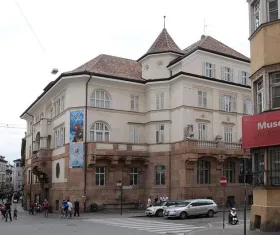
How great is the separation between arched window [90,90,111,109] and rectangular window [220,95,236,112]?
11.9 m

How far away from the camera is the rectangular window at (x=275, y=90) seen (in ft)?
62.9

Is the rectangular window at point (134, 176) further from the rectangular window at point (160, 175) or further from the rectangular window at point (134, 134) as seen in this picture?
the rectangular window at point (134, 134)

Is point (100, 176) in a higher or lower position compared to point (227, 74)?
lower

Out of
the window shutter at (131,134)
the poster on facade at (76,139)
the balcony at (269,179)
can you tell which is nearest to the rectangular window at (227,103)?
the window shutter at (131,134)

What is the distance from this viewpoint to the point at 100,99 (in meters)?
46.4

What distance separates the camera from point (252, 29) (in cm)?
2142

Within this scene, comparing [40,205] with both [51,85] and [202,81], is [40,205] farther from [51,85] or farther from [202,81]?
[202,81]

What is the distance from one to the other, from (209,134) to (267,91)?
2773cm

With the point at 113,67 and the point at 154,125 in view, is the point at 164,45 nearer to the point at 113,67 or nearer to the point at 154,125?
the point at 113,67

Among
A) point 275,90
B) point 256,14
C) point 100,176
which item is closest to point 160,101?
point 100,176

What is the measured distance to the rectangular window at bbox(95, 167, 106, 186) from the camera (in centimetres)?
4503

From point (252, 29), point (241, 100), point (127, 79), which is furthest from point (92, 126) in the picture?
point (252, 29)

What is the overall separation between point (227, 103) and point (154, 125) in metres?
8.20

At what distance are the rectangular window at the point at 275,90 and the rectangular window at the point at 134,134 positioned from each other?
96.3ft
